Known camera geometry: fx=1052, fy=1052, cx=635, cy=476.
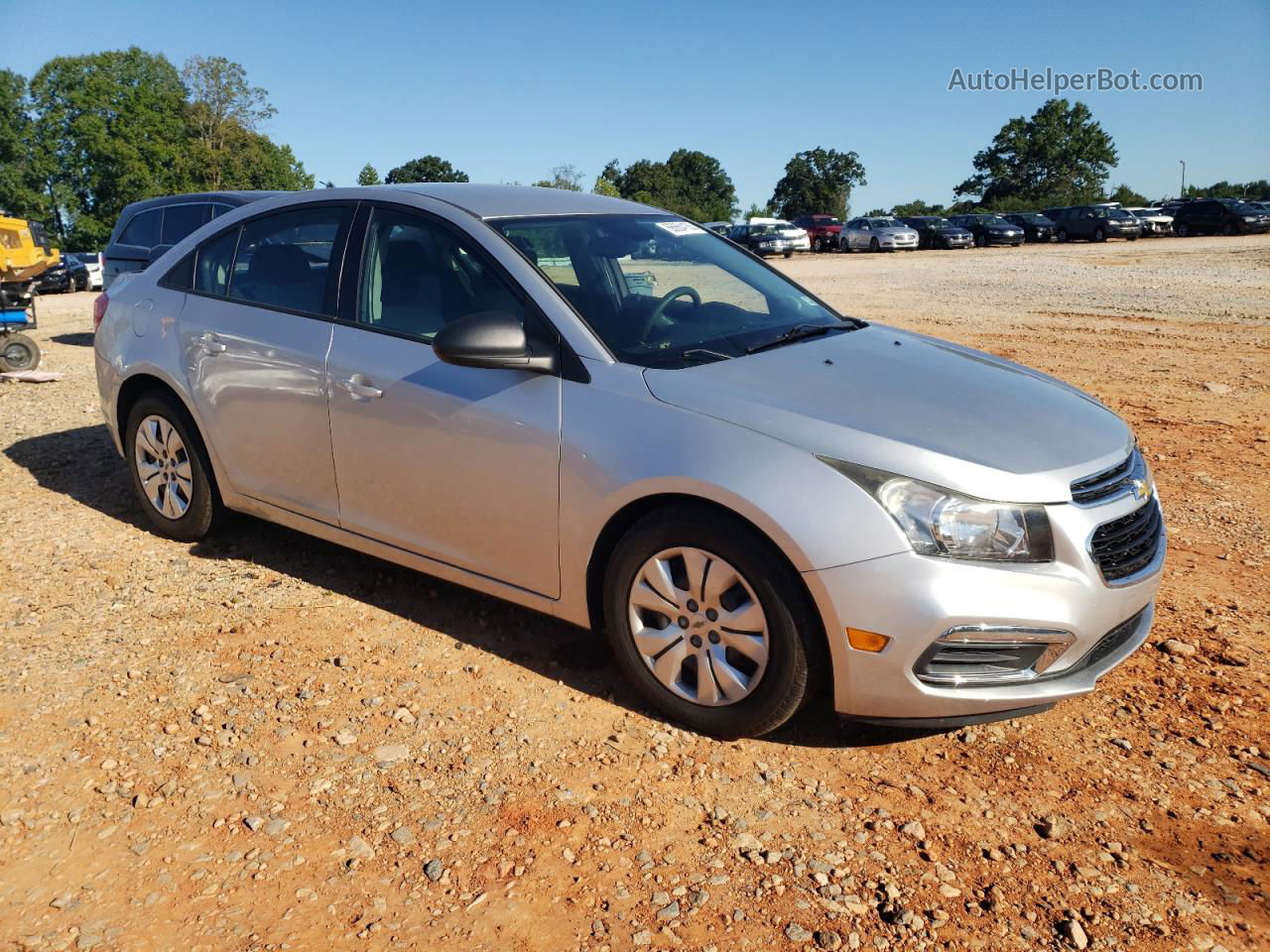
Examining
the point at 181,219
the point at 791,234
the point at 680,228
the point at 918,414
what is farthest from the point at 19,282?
the point at 791,234

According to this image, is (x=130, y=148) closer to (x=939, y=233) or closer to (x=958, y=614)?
(x=939, y=233)

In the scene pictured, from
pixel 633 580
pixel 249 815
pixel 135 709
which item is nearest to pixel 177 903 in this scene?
pixel 249 815

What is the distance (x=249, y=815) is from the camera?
312cm

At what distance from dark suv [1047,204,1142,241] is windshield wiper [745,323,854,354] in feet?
141

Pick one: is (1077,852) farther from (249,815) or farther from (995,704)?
(249,815)

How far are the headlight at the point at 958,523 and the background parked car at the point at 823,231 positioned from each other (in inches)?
1844

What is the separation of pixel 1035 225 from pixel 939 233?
4.31 m

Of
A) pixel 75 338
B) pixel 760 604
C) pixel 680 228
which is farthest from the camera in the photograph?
pixel 75 338

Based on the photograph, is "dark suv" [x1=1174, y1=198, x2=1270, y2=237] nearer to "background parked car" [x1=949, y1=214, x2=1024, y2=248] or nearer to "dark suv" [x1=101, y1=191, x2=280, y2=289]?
"background parked car" [x1=949, y1=214, x2=1024, y2=248]

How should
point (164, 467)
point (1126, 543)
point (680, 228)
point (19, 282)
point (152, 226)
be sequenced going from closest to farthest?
1. point (1126, 543)
2. point (680, 228)
3. point (164, 467)
4. point (19, 282)
5. point (152, 226)

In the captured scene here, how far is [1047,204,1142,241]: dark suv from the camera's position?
4231cm

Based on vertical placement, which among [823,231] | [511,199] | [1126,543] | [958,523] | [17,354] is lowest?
[1126,543]

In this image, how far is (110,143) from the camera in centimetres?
7500

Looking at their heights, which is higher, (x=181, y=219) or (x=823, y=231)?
(x=823, y=231)
